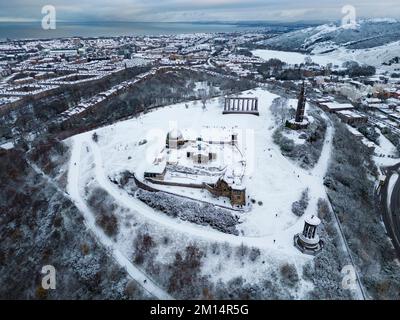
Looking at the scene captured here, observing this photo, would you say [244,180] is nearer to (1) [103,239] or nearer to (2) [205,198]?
(2) [205,198]

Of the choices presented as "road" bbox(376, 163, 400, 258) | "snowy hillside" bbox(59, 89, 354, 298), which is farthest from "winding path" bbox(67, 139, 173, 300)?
"road" bbox(376, 163, 400, 258)

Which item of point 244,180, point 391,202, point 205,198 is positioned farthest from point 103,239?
point 391,202

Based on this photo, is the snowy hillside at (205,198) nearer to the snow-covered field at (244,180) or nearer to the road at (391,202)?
the snow-covered field at (244,180)

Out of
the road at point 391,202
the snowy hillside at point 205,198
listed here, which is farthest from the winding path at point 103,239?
the road at point 391,202

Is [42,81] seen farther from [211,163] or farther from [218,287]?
[218,287]

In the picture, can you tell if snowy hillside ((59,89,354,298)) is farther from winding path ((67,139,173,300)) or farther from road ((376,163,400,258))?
road ((376,163,400,258))

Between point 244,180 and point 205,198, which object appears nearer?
point 205,198
